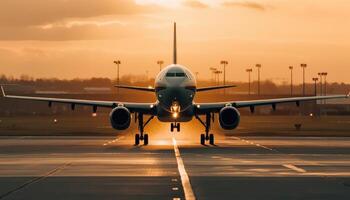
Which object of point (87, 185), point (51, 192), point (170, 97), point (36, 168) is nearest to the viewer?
point (51, 192)

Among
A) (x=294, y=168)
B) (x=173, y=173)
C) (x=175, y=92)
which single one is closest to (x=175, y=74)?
(x=175, y=92)

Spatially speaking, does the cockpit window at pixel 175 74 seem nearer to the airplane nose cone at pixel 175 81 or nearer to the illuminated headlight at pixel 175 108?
the airplane nose cone at pixel 175 81

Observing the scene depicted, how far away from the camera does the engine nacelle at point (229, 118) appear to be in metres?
53.6

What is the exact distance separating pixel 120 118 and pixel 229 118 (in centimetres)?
644

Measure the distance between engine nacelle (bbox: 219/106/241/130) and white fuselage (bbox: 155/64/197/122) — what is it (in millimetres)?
2107

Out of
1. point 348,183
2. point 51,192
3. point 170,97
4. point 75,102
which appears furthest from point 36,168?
point 75,102

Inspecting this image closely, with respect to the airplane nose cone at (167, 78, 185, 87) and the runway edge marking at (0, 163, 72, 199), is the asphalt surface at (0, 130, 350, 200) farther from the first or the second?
the airplane nose cone at (167, 78, 185, 87)

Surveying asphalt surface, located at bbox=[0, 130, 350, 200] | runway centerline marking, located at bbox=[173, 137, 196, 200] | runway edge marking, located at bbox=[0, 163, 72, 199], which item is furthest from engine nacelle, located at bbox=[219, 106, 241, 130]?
runway edge marking, located at bbox=[0, 163, 72, 199]

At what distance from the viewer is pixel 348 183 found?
2627 cm

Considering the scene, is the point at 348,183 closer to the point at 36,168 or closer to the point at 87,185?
the point at 87,185

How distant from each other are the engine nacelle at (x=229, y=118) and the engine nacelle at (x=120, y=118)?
5.48 meters

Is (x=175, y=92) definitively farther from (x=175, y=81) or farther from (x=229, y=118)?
(x=229, y=118)

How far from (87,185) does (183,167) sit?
8.04 m

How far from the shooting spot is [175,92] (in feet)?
175
